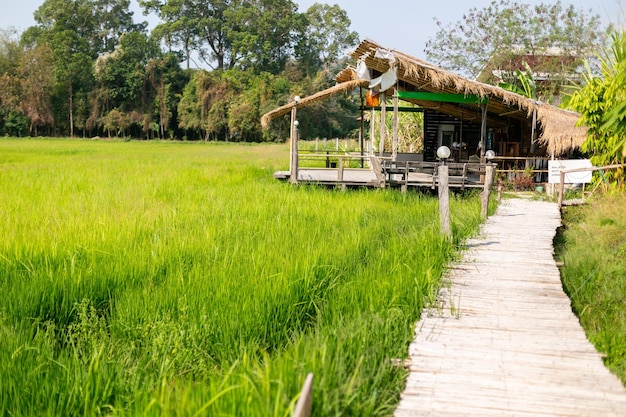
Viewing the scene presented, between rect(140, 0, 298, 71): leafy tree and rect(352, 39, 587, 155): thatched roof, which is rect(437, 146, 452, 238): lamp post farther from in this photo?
rect(140, 0, 298, 71): leafy tree

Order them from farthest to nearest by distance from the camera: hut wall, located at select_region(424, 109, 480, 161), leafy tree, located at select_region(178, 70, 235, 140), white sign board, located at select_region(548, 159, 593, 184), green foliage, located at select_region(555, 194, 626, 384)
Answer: leafy tree, located at select_region(178, 70, 235, 140) → hut wall, located at select_region(424, 109, 480, 161) → white sign board, located at select_region(548, 159, 593, 184) → green foliage, located at select_region(555, 194, 626, 384)

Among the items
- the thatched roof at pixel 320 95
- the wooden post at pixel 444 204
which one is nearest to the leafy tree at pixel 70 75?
the thatched roof at pixel 320 95

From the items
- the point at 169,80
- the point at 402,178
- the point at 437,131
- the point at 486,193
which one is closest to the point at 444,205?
the point at 486,193

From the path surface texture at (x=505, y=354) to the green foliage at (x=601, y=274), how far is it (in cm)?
28

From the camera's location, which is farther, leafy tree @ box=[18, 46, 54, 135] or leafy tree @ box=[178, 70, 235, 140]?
leafy tree @ box=[18, 46, 54, 135]

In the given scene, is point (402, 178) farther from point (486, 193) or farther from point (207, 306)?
point (207, 306)

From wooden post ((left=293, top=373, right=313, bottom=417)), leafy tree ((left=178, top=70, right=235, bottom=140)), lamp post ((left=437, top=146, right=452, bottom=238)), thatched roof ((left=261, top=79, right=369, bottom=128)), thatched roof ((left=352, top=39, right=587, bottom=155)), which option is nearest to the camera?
wooden post ((left=293, top=373, right=313, bottom=417))

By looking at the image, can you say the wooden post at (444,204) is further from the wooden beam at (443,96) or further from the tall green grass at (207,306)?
the wooden beam at (443,96)

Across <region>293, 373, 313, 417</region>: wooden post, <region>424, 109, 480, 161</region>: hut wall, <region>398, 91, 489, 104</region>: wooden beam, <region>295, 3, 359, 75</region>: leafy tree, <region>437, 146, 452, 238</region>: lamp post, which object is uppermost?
<region>295, 3, 359, 75</region>: leafy tree

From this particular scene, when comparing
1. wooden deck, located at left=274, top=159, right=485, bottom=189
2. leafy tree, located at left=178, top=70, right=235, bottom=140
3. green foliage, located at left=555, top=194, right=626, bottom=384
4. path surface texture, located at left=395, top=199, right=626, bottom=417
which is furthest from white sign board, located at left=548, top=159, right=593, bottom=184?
leafy tree, located at left=178, top=70, right=235, bottom=140

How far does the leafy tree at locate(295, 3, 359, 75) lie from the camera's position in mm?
57906

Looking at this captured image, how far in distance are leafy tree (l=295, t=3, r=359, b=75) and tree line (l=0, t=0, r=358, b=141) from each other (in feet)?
0.29

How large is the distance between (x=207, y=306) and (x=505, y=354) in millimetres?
1877

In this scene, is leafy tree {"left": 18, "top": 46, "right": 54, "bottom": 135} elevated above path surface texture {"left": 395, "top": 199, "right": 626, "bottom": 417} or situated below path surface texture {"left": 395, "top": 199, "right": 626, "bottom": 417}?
above
